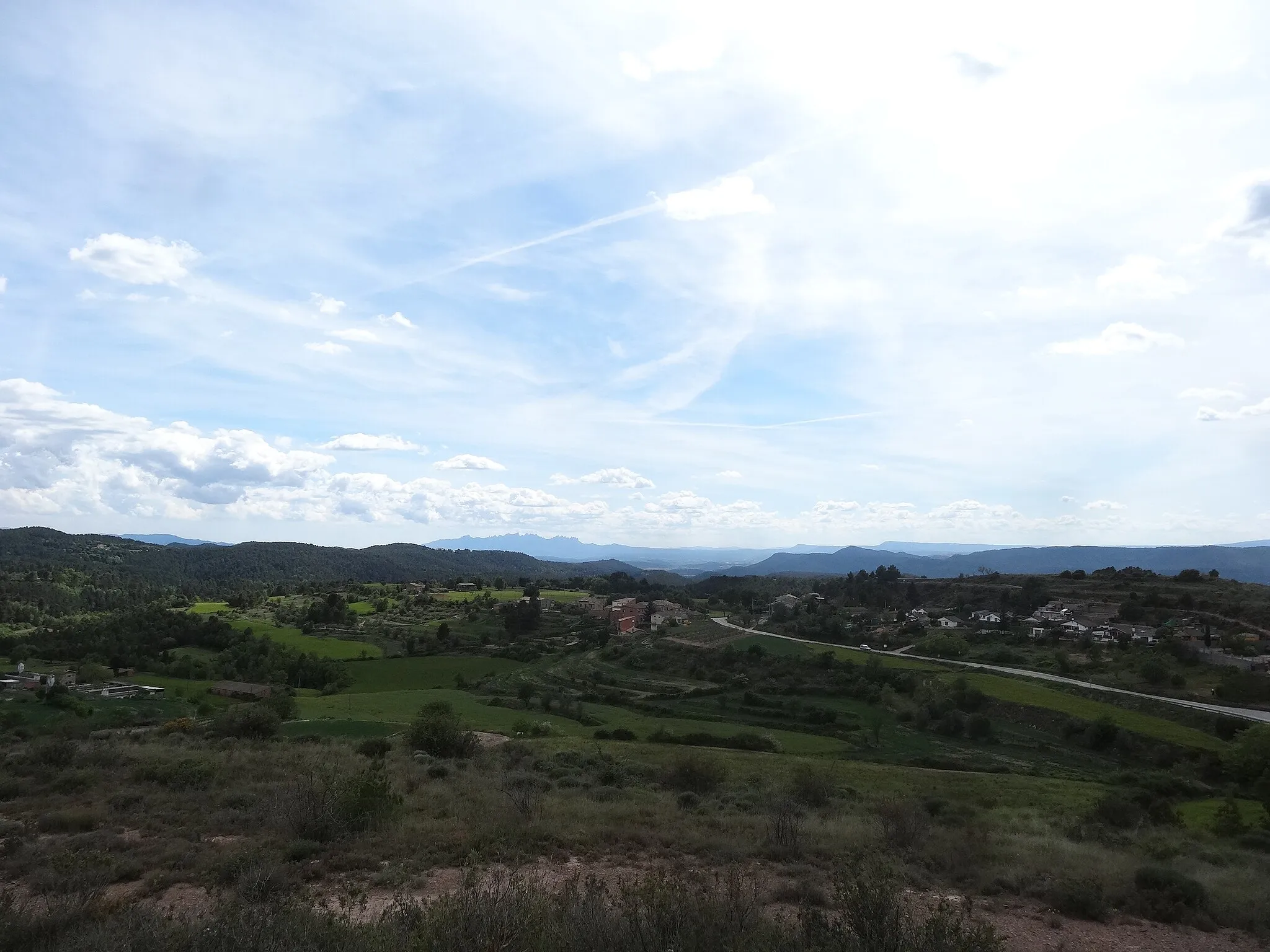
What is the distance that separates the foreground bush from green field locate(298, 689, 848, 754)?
30481mm

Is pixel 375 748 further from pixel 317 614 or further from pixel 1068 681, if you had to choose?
pixel 317 614

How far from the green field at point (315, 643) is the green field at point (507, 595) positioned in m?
30.0

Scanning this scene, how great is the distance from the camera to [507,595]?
12319cm

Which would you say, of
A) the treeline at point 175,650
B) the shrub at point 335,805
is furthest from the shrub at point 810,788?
the treeline at point 175,650

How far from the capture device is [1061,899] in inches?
398

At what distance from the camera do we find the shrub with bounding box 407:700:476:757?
25.1 m

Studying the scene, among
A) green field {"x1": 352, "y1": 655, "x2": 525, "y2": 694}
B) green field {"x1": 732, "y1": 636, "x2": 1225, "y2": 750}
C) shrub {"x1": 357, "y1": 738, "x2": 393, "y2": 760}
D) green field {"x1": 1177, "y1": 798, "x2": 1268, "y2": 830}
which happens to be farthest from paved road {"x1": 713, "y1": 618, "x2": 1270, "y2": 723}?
shrub {"x1": 357, "y1": 738, "x2": 393, "y2": 760}

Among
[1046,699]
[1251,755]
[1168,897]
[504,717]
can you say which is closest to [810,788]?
[1168,897]

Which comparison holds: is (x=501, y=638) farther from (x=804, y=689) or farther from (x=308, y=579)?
(x=308, y=579)

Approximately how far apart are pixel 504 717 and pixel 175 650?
179 ft

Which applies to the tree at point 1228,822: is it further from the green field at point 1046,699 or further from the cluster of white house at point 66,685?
the cluster of white house at point 66,685

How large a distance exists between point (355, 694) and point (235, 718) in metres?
27.2

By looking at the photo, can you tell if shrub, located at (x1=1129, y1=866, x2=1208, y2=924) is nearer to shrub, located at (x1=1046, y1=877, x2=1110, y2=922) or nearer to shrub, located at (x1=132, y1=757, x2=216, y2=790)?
shrub, located at (x1=1046, y1=877, x2=1110, y2=922)

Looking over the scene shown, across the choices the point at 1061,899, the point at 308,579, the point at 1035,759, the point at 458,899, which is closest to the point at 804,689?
the point at 1035,759
